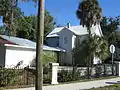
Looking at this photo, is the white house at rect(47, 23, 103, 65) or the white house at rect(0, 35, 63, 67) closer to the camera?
the white house at rect(0, 35, 63, 67)

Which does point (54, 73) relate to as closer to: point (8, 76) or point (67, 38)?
point (8, 76)

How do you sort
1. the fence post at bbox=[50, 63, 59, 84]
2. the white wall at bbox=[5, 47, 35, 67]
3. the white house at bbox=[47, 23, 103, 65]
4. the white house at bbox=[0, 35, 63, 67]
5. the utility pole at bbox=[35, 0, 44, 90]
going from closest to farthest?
the utility pole at bbox=[35, 0, 44, 90] → the fence post at bbox=[50, 63, 59, 84] → the white house at bbox=[0, 35, 63, 67] → the white wall at bbox=[5, 47, 35, 67] → the white house at bbox=[47, 23, 103, 65]

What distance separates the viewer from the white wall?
30152 mm

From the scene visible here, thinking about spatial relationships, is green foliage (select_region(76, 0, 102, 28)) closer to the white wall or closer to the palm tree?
the palm tree

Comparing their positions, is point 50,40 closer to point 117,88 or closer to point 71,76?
point 71,76

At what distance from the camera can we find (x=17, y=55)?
102 ft

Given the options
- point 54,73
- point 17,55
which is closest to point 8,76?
point 54,73

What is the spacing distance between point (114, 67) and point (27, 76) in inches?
447

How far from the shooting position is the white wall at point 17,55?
30152 mm

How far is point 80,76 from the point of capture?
23.1 metres

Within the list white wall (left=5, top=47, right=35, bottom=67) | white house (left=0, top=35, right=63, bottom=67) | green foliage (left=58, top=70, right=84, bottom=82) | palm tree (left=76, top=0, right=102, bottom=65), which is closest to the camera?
green foliage (left=58, top=70, right=84, bottom=82)

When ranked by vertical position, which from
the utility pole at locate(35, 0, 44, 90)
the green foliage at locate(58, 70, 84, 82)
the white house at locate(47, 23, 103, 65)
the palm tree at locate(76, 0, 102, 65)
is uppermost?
the palm tree at locate(76, 0, 102, 65)

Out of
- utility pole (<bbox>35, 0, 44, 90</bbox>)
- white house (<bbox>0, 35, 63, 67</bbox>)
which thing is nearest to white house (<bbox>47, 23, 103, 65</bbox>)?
white house (<bbox>0, 35, 63, 67</bbox>)

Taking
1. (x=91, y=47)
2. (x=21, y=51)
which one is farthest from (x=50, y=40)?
(x=91, y=47)
